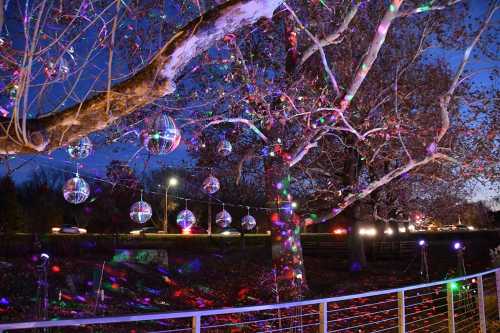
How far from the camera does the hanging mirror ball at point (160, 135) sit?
5328 millimetres

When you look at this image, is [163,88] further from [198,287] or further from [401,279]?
[401,279]

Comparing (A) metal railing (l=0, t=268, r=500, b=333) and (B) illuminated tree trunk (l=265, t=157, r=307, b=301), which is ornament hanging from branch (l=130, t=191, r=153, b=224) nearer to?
(A) metal railing (l=0, t=268, r=500, b=333)

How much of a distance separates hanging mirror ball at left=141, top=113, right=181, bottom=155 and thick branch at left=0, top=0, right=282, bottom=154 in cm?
77

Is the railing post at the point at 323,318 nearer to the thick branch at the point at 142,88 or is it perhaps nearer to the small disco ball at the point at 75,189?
the thick branch at the point at 142,88

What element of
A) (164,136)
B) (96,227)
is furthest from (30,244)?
(96,227)

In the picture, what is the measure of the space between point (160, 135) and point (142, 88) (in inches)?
38.2

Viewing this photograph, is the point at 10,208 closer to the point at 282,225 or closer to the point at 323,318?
the point at 282,225

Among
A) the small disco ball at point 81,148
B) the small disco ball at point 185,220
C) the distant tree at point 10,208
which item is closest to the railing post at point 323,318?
the small disco ball at point 81,148

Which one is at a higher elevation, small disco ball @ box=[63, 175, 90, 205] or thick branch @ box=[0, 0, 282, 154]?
thick branch @ box=[0, 0, 282, 154]

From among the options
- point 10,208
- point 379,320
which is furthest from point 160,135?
point 10,208

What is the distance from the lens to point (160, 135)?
17.4 ft

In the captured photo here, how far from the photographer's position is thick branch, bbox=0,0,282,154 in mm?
4414

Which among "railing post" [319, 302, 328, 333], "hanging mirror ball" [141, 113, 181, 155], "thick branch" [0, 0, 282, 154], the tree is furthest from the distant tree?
"railing post" [319, 302, 328, 333]

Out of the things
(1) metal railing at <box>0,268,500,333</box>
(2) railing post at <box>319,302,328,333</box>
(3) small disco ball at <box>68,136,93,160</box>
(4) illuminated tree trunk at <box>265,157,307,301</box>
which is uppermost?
(3) small disco ball at <box>68,136,93,160</box>
